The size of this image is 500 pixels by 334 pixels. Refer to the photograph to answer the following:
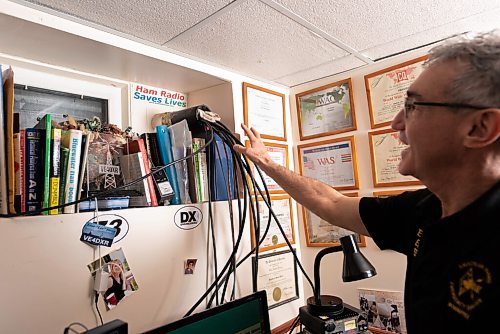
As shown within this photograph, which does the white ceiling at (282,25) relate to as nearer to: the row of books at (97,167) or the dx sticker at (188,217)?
the row of books at (97,167)

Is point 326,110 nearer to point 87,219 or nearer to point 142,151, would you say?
point 142,151

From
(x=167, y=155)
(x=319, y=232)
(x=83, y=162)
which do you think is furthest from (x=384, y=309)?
(x=83, y=162)

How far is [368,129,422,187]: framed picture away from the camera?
1.66 metres

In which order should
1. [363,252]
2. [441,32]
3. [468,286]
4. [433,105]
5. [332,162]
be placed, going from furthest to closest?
[332,162], [363,252], [441,32], [433,105], [468,286]

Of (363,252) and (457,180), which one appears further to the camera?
(363,252)

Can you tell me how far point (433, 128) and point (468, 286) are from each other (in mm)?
351

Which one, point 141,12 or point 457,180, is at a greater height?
point 141,12

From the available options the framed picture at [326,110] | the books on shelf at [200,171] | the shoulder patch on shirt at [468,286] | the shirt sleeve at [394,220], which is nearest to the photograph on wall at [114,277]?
the books on shelf at [200,171]

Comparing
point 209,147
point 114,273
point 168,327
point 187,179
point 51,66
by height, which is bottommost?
point 168,327

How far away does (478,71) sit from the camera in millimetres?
729

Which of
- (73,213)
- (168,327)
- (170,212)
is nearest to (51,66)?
(73,213)

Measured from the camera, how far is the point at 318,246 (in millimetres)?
1911

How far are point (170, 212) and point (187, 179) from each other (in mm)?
169

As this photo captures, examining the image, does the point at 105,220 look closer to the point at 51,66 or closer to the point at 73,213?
the point at 73,213
